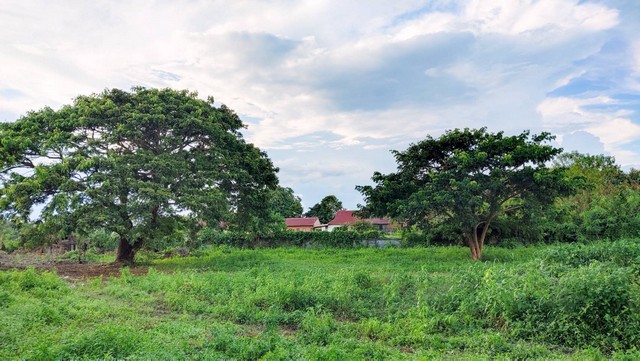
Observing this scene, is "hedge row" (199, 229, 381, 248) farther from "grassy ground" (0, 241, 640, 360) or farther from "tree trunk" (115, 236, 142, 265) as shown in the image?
"grassy ground" (0, 241, 640, 360)

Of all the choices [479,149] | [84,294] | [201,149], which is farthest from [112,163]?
[479,149]

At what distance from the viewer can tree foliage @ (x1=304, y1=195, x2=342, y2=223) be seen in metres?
62.8

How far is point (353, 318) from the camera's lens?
773cm

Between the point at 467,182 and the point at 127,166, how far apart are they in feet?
41.4

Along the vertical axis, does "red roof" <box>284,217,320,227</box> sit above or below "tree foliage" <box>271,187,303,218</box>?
below

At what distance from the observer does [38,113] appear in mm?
16766

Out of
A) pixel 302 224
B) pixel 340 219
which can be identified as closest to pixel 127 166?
pixel 302 224

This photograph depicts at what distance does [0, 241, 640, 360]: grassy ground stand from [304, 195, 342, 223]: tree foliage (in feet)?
173

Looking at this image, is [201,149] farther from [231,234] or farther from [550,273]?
[550,273]

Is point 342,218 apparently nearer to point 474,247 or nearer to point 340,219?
point 340,219

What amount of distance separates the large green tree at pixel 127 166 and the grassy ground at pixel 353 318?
4913 millimetres

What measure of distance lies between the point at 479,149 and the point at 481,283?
920cm

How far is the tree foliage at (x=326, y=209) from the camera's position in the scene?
62.8 meters

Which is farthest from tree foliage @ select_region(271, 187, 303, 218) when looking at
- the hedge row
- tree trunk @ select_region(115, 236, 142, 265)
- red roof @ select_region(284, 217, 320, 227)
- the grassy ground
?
the grassy ground
